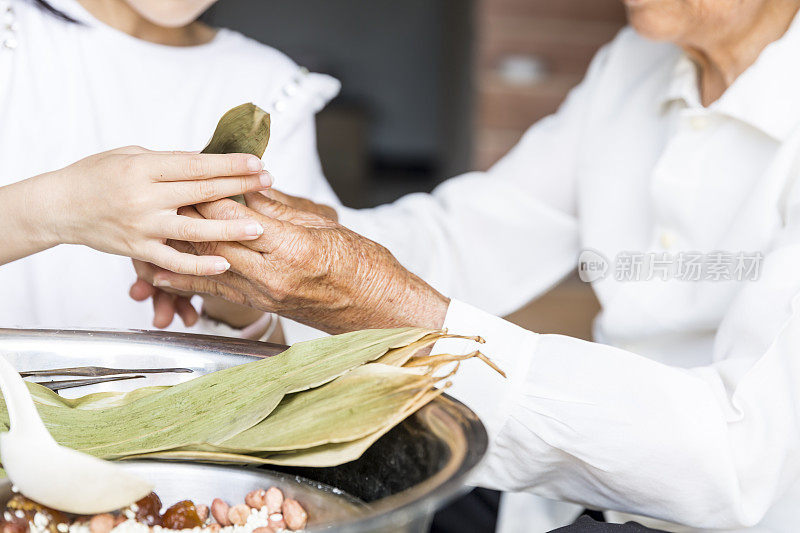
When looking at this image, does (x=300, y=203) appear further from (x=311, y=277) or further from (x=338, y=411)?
(x=338, y=411)

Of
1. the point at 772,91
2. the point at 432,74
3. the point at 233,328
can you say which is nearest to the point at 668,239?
the point at 772,91

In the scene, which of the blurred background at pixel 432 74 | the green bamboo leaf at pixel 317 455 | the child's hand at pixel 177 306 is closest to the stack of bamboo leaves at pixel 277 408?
the green bamboo leaf at pixel 317 455

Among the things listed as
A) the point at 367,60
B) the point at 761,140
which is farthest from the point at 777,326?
the point at 367,60

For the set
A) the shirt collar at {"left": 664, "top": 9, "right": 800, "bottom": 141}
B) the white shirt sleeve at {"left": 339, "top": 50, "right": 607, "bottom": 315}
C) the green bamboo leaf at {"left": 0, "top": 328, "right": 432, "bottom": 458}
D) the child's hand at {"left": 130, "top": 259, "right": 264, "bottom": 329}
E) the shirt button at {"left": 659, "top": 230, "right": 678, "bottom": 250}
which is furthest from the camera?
the white shirt sleeve at {"left": 339, "top": 50, "right": 607, "bottom": 315}

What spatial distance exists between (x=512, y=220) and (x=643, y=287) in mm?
264

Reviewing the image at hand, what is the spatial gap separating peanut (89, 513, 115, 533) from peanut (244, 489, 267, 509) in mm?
73

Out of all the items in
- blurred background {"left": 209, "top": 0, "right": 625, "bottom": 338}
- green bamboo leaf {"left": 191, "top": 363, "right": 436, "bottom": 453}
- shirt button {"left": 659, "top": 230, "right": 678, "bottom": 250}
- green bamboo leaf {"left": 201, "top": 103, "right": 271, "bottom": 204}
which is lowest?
blurred background {"left": 209, "top": 0, "right": 625, "bottom": 338}

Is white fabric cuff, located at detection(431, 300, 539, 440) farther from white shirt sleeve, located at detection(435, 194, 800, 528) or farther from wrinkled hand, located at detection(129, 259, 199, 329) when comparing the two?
wrinkled hand, located at detection(129, 259, 199, 329)

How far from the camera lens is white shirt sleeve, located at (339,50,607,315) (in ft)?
4.06

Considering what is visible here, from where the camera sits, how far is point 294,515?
0.47 meters

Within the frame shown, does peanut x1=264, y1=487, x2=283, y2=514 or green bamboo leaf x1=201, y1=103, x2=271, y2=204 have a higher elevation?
green bamboo leaf x1=201, y1=103, x2=271, y2=204

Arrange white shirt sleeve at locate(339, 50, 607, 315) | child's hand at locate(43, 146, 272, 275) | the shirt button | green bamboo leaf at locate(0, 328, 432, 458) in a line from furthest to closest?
white shirt sleeve at locate(339, 50, 607, 315) → the shirt button → child's hand at locate(43, 146, 272, 275) → green bamboo leaf at locate(0, 328, 432, 458)

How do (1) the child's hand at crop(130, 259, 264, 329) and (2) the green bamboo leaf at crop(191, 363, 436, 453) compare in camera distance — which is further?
(1) the child's hand at crop(130, 259, 264, 329)

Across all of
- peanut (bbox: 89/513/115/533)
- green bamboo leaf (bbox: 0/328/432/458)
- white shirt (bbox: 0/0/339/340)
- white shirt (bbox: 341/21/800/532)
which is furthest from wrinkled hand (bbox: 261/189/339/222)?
peanut (bbox: 89/513/115/533)
